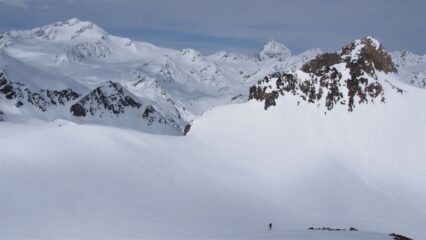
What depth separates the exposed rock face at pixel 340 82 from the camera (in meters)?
95.4

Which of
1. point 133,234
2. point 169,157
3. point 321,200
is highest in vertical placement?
point 169,157

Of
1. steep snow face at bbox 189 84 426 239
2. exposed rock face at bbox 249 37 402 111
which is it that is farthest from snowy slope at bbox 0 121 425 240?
exposed rock face at bbox 249 37 402 111

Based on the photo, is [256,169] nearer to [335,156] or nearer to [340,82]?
[335,156]

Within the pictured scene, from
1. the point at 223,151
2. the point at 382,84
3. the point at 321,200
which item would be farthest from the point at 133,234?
the point at 382,84

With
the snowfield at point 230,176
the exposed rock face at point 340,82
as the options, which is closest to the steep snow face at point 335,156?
the snowfield at point 230,176

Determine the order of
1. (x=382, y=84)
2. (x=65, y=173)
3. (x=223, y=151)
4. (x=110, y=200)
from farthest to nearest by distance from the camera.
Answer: (x=382, y=84)
(x=223, y=151)
(x=65, y=173)
(x=110, y=200)

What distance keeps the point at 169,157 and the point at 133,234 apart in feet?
97.1

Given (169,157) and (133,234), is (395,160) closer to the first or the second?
(169,157)

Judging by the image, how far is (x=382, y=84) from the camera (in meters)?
97.6

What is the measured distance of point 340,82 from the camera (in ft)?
316

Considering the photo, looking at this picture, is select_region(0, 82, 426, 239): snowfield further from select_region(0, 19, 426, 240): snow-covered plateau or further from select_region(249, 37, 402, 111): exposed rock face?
select_region(249, 37, 402, 111): exposed rock face

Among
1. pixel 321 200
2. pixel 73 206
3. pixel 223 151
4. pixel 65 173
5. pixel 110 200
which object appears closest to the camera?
pixel 73 206

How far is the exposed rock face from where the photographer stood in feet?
313

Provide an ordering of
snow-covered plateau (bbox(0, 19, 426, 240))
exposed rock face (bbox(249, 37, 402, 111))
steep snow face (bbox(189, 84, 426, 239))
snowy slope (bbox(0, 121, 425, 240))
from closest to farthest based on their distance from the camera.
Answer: snowy slope (bbox(0, 121, 425, 240)) < snow-covered plateau (bbox(0, 19, 426, 240)) < steep snow face (bbox(189, 84, 426, 239)) < exposed rock face (bbox(249, 37, 402, 111))
